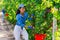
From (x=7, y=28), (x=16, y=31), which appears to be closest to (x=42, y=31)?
(x=16, y=31)

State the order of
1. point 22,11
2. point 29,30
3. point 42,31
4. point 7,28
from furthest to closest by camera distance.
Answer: point 7,28 < point 29,30 < point 42,31 < point 22,11

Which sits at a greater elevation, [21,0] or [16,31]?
[21,0]

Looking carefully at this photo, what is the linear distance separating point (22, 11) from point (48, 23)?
3.10ft

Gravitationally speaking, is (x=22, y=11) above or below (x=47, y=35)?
above

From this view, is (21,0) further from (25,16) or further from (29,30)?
(29,30)

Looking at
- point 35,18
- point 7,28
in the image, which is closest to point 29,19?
point 35,18

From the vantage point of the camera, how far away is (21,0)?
8.77 metres

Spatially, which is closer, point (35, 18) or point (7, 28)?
point (35, 18)

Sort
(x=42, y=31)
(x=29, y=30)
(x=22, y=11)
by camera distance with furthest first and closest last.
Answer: (x=29, y=30) < (x=42, y=31) < (x=22, y=11)

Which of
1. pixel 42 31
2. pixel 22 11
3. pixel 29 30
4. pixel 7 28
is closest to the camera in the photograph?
pixel 22 11

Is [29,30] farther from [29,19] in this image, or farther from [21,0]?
[21,0]

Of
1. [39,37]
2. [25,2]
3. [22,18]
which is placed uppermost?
[25,2]

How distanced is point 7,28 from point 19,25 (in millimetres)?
4884

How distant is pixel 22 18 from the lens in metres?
8.31
